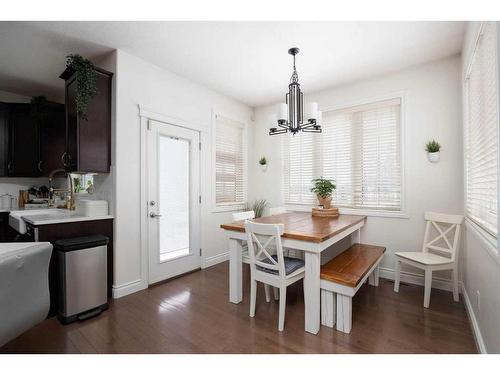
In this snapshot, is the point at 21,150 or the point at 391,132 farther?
the point at 21,150

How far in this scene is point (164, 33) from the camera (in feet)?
7.82

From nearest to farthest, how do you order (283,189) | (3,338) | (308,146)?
(3,338) → (308,146) → (283,189)

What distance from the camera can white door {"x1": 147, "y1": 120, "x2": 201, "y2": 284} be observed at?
3000 mm

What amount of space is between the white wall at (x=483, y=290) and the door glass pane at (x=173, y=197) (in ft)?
10.1

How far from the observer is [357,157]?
11.4 feet

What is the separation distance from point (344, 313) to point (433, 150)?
220 centimetres

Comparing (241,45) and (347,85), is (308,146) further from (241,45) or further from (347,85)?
(241,45)

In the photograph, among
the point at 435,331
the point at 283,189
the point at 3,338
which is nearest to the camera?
the point at 3,338

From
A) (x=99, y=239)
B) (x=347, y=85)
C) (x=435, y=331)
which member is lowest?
(x=435, y=331)

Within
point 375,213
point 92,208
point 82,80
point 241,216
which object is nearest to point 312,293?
point 241,216

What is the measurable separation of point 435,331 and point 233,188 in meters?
3.14

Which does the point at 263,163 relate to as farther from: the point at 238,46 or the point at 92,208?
the point at 92,208

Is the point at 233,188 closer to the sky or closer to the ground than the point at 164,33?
closer to the ground
